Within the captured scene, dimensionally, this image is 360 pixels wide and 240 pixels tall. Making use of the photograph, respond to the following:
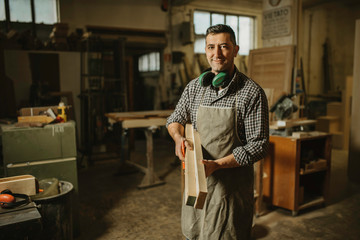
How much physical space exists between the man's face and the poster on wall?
2.97m

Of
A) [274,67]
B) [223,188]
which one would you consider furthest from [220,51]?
[274,67]

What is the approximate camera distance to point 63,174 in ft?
9.02

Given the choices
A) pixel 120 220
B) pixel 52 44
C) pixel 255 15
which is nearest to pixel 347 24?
pixel 255 15

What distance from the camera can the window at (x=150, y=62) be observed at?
25.1ft

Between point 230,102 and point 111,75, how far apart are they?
4677 mm

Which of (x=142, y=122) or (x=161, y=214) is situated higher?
(x=142, y=122)

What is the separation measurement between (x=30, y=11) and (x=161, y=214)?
5.08m

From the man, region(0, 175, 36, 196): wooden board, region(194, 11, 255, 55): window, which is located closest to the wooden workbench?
region(0, 175, 36, 196): wooden board

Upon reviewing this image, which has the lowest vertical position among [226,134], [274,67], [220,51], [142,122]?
[142,122]

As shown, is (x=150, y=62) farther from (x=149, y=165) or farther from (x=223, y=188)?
(x=223, y=188)

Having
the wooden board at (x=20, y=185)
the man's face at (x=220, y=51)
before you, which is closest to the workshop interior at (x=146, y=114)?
the wooden board at (x=20, y=185)

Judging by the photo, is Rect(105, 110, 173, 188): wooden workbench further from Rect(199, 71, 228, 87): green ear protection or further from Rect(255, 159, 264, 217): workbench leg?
Rect(199, 71, 228, 87): green ear protection

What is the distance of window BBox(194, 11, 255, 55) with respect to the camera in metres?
7.81

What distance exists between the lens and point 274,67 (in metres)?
3.90
